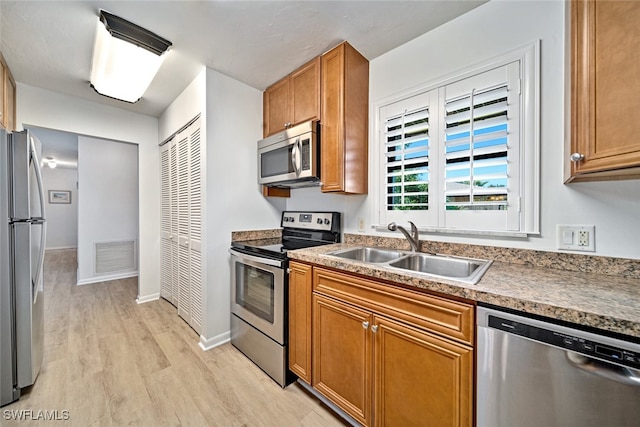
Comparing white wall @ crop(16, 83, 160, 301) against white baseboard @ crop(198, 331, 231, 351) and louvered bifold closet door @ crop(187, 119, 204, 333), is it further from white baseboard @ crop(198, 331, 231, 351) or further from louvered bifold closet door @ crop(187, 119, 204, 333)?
white baseboard @ crop(198, 331, 231, 351)

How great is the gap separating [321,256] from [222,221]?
3.82 ft

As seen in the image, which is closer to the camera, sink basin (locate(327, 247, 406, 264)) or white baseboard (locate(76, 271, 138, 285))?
sink basin (locate(327, 247, 406, 264))

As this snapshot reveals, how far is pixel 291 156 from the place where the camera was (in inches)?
81.0

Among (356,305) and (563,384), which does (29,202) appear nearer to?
(356,305)

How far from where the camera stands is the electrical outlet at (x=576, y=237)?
3.78ft

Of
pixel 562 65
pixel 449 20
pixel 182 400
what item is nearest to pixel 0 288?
pixel 182 400

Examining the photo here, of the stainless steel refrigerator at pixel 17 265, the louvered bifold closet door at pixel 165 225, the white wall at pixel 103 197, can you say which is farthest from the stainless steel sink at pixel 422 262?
the white wall at pixel 103 197

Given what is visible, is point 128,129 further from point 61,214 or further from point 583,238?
point 61,214

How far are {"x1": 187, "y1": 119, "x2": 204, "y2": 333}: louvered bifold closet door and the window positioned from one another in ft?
5.44

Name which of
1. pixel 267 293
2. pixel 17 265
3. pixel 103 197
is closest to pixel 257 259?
pixel 267 293

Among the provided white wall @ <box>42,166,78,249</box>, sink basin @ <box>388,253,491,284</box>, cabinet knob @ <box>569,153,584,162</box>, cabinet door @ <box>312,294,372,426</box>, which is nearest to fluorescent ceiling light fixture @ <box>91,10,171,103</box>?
cabinet door @ <box>312,294,372,426</box>

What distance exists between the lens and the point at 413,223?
1.71 metres

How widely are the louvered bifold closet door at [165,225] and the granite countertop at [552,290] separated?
2669 mm

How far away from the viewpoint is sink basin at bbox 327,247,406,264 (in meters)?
1.71
